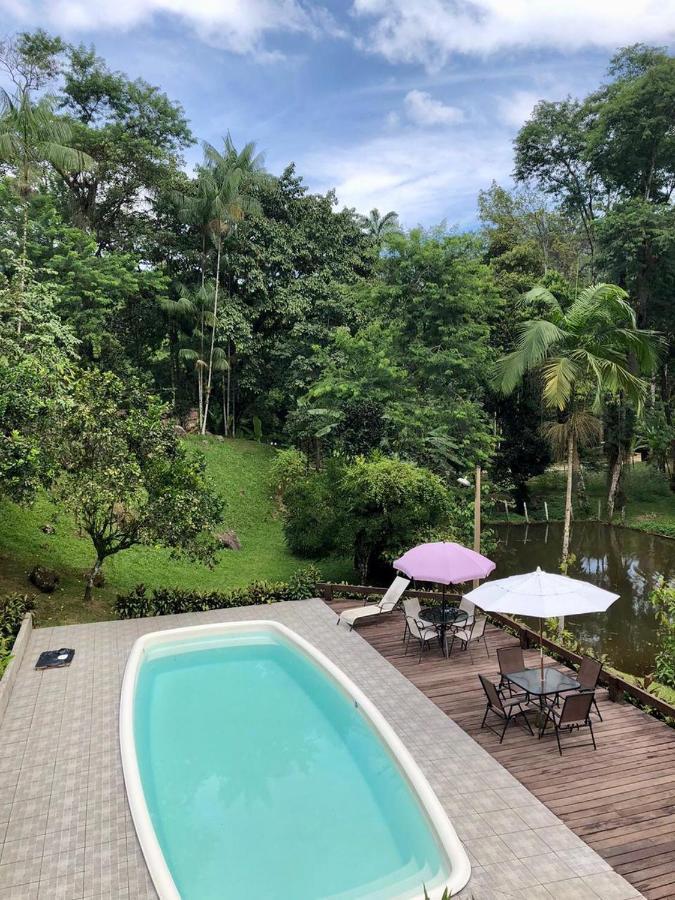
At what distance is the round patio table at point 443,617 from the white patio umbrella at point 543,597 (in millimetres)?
2670

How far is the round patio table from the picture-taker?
1056 cm

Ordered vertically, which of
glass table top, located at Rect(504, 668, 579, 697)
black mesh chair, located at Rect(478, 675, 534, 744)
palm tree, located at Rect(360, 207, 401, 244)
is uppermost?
palm tree, located at Rect(360, 207, 401, 244)

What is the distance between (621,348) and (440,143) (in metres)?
12.9

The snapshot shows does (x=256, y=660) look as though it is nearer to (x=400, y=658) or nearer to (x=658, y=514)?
(x=400, y=658)

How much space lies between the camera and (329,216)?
3059 centimetres

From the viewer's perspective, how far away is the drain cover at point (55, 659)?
9.87 m

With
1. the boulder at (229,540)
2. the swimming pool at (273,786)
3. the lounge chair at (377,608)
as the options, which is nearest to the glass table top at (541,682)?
the swimming pool at (273,786)

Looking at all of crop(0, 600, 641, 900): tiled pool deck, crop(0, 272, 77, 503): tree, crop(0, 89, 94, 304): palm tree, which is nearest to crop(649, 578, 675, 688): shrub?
crop(0, 600, 641, 900): tiled pool deck

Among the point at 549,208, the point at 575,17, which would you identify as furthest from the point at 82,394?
the point at 549,208

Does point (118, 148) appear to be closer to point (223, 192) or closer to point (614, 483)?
point (223, 192)

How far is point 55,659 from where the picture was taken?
10.0 meters

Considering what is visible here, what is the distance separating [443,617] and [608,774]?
4.06 metres

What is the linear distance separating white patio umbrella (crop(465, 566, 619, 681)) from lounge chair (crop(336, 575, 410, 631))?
4.19 meters

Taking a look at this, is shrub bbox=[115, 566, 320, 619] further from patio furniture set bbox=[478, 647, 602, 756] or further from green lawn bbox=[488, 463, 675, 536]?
green lawn bbox=[488, 463, 675, 536]
